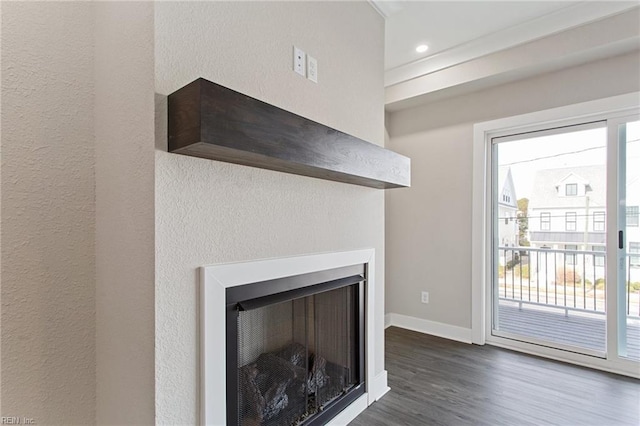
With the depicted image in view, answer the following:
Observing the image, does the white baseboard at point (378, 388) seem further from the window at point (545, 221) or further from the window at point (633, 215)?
the window at point (633, 215)

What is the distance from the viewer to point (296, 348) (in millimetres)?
1597

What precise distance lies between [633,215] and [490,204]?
3.27 ft

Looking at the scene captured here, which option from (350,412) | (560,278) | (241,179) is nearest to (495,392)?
(350,412)

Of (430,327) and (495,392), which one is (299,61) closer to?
(495,392)

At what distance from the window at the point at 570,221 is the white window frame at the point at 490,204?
24cm

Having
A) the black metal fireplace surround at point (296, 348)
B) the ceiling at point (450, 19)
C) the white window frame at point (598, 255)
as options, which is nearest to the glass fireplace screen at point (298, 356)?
the black metal fireplace surround at point (296, 348)

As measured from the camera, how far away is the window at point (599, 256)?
2.55 meters

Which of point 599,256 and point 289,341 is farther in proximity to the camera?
point 599,256

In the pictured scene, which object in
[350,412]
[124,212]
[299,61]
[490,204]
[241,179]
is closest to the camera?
[124,212]

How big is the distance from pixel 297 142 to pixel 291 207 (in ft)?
1.21

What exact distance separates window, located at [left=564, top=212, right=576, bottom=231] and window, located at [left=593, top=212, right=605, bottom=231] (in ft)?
0.44

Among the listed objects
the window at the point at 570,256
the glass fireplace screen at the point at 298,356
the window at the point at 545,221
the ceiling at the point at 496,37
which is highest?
the ceiling at the point at 496,37

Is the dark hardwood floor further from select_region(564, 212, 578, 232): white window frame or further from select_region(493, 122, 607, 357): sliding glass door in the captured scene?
select_region(564, 212, 578, 232): white window frame

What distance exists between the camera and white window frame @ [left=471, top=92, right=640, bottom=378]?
95.0 inches
